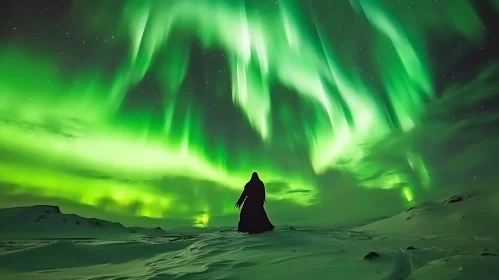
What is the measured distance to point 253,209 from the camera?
727 inches

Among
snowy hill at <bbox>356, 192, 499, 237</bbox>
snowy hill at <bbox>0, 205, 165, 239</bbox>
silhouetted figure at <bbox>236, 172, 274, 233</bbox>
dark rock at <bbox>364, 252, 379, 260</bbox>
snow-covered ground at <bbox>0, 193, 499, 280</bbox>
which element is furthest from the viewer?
snowy hill at <bbox>0, 205, 165, 239</bbox>

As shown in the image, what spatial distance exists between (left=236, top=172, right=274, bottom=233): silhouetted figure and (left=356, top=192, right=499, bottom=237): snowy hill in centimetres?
1497

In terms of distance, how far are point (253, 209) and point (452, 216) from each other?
28667 millimetres

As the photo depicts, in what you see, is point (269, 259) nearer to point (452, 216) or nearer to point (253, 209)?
point (253, 209)

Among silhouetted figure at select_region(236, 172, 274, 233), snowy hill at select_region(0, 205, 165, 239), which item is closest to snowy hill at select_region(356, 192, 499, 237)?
silhouetted figure at select_region(236, 172, 274, 233)

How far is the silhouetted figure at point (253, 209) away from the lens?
18234 millimetres

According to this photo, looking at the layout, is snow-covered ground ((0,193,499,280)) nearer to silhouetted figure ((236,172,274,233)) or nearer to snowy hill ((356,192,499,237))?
silhouetted figure ((236,172,274,233))

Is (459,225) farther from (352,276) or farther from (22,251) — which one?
(22,251)

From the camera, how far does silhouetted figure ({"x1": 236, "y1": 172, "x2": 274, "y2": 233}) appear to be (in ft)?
59.8

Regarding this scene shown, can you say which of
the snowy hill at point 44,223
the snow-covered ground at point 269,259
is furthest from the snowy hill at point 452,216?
the snowy hill at point 44,223

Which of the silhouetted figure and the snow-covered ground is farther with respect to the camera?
the silhouetted figure

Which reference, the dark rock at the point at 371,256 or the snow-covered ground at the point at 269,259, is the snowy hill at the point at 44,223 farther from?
the dark rock at the point at 371,256

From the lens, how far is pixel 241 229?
733 inches

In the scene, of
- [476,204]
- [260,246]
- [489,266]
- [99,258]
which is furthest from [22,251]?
[476,204]
